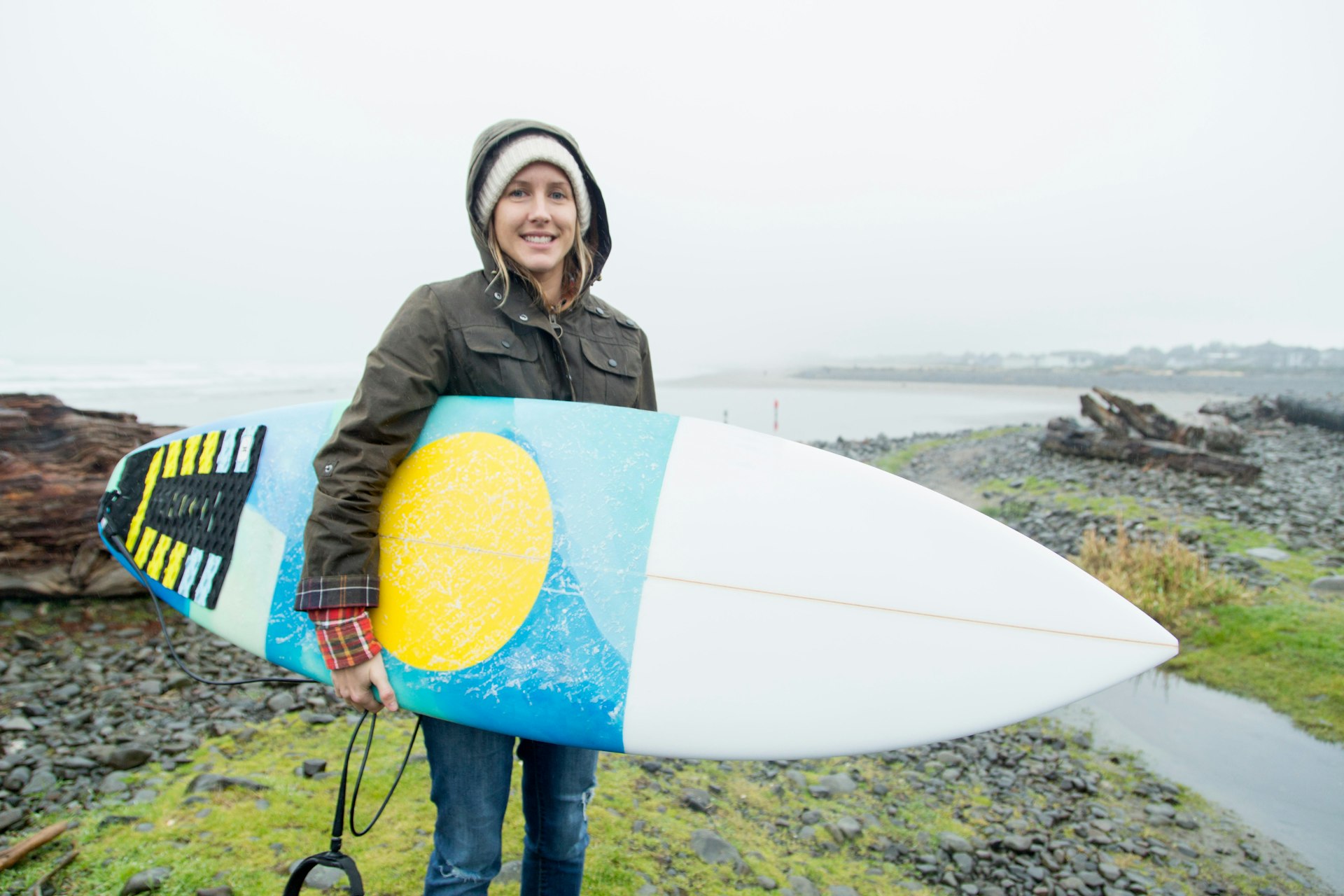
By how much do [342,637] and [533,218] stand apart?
107 centimetres

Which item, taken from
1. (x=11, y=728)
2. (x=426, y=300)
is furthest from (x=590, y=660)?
(x=11, y=728)

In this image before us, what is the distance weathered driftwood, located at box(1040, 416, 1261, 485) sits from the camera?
351 inches

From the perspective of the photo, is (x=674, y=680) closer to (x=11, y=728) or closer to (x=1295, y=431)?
(x=11, y=728)

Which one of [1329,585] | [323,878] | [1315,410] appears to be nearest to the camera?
[323,878]

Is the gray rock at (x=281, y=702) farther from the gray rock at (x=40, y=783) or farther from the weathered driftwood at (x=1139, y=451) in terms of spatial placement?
the weathered driftwood at (x=1139, y=451)

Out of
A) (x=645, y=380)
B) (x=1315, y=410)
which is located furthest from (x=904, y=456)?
(x=645, y=380)

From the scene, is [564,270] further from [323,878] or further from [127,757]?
[127,757]

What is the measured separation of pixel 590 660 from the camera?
1.80 m

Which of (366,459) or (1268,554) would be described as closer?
(366,459)

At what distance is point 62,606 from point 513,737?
4.12 metres

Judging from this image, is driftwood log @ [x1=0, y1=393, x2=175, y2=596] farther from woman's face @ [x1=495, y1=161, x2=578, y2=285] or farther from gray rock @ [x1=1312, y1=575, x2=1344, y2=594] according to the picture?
gray rock @ [x1=1312, y1=575, x2=1344, y2=594]

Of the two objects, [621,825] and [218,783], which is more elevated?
[218,783]

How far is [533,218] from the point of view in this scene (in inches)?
66.1

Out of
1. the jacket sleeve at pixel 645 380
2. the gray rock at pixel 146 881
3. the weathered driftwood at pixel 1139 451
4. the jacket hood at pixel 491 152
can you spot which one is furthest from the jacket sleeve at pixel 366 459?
the weathered driftwood at pixel 1139 451
